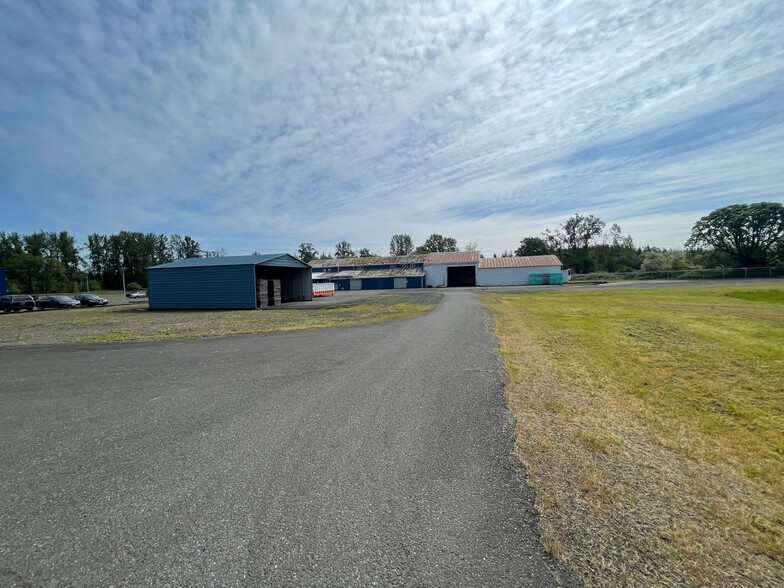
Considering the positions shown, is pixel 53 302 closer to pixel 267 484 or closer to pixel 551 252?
pixel 267 484

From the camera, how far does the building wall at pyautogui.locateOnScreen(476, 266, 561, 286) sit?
2333 inches

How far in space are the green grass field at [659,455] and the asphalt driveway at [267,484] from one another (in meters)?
0.44

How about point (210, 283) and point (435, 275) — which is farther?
point (435, 275)

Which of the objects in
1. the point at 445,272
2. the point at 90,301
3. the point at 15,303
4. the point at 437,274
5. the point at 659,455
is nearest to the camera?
the point at 659,455

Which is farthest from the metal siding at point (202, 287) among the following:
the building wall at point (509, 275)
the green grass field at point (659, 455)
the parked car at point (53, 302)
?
the building wall at point (509, 275)

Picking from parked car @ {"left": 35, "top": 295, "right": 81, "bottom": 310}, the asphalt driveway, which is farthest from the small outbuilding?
the asphalt driveway

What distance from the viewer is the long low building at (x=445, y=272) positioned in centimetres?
5966

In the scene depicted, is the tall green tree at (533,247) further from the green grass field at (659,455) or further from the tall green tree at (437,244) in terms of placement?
the green grass field at (659,455)

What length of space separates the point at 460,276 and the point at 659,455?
6137 cm

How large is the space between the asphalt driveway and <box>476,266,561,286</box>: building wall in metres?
56.1

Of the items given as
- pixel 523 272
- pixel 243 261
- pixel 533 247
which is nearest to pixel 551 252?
pixel 533 247

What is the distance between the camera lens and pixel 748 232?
225 feet

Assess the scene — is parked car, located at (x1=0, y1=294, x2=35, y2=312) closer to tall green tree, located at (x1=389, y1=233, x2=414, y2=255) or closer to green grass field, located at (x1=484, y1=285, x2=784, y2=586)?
green grass field, located at (x1=484, y1=285, x2=784, y2=586)

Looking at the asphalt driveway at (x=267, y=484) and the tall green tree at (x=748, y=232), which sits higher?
the tall green tree at (x=748, y=232)
